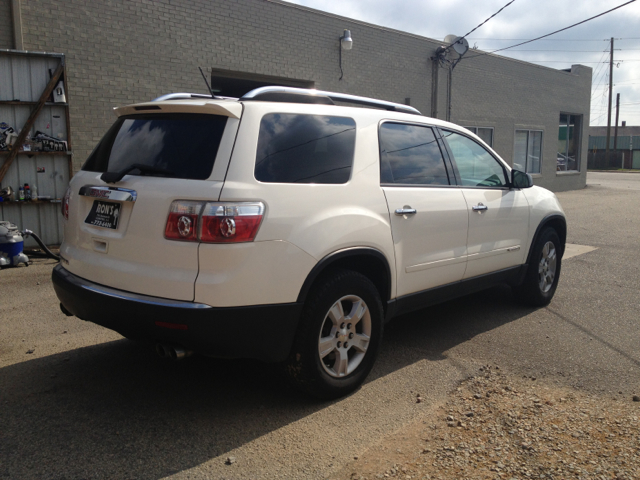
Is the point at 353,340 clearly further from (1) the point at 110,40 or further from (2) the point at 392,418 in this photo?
(1) the point at 110,40

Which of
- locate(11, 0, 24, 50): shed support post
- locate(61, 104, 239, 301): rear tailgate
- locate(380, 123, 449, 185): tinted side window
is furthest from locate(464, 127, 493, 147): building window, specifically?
locate(61, 104, 239, 301): rear tailgate

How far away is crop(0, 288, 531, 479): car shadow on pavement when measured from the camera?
301 cm

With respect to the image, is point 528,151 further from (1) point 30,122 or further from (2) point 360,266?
(2) point 360,266

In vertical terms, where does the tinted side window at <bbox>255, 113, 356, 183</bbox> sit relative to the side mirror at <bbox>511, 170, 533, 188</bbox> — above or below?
above

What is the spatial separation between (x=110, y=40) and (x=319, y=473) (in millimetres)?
9267

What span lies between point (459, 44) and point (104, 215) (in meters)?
15.6

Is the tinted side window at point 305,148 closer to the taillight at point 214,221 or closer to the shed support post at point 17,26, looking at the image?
the taillight at point 214,221

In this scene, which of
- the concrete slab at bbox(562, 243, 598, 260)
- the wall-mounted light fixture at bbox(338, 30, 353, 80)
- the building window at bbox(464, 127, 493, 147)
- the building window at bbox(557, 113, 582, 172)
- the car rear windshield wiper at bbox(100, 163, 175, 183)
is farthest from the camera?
the building window at bbox(557, 113, 582, 172)

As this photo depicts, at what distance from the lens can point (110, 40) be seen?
1000cm

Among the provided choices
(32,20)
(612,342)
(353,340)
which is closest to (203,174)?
(353,340)

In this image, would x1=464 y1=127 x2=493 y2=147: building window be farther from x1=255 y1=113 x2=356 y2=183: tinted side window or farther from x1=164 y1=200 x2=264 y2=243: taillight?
x1=164 y1=200 x2=264 y2=243: taillight

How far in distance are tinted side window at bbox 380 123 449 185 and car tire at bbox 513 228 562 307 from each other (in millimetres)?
1774

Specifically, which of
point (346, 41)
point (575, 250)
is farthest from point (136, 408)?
point (346, 41)

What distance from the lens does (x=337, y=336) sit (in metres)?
3.71
